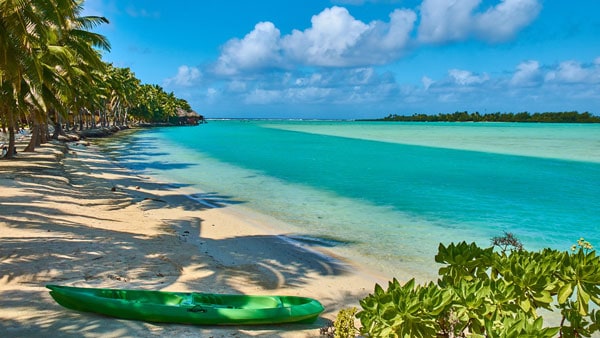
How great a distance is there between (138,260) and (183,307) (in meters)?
2.64

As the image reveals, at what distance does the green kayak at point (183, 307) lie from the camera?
4617 mm

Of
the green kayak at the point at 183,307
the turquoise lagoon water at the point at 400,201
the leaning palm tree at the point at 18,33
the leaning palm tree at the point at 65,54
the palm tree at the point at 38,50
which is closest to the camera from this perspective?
the green kayak at the point at 183,307

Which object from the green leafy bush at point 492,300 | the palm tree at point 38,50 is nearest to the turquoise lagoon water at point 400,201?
the green leafy bush at point 492,300

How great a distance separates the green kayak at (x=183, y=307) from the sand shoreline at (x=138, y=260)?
0.09 meters

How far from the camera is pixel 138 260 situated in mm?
6977

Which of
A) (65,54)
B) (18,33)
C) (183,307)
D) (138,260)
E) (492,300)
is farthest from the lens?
(65,54)

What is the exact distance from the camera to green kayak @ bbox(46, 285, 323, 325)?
4.62 meters

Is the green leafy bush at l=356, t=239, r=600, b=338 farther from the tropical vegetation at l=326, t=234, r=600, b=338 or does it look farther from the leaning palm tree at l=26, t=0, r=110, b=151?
the leaning palm tree at l=26, t=0, r=110, b=151

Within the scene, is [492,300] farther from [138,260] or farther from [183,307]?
[138,260]

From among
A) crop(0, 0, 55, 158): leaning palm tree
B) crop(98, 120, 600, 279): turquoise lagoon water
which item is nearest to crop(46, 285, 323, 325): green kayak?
crop(98, 120, 600, 279): turquoise lagoon water

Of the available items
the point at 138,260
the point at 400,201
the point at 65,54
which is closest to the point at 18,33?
the point at 138,260

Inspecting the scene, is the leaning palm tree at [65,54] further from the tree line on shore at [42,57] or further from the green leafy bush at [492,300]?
the green leafy bush at [492,300]

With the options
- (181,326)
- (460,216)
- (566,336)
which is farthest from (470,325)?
(460,216)

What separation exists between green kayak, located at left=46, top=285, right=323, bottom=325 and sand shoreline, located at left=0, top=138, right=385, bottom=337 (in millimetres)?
94
